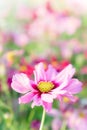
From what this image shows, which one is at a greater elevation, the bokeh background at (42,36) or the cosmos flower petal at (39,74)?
the bokeh background at (42,36)

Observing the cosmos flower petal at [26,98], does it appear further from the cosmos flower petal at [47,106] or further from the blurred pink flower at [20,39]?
the blurred pink flower at [20,39]

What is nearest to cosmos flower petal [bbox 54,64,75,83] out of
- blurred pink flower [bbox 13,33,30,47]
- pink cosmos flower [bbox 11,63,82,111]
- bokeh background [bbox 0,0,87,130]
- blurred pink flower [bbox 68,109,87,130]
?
pink cosmos flower [bbox 11,63,82,111]

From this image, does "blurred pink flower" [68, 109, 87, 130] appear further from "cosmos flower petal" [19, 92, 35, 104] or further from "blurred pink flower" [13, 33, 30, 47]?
"blurred pink flower" [13, 33, 30, 47]

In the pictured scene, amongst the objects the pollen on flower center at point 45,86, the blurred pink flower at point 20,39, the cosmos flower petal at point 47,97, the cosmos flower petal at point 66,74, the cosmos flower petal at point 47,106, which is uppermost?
the blurred pink flower at point 20,39

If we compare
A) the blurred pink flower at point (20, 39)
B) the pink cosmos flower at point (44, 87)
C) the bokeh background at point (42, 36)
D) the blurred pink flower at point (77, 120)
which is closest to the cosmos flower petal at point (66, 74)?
the pink cosmos flower at point (44, 87)

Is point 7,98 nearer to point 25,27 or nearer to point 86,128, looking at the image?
point 86,128

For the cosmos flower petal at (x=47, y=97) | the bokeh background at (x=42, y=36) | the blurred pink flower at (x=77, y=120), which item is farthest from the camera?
the bokeh background at (x=42, y=36)

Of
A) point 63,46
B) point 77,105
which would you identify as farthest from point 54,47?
point 77,105

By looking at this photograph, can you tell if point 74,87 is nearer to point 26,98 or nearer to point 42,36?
point 26,98
